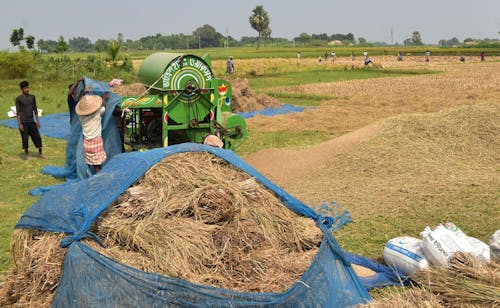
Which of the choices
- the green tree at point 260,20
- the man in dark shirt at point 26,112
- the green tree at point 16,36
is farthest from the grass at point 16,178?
the green tree at point 260,20

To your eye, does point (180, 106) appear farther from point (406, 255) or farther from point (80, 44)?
point (80, 44)

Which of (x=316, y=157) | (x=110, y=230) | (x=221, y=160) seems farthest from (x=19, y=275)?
(x=316, y=157)

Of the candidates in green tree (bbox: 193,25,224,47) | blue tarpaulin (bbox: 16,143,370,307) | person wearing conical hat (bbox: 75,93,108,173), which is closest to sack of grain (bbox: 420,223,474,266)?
blue tarpaulin (bbox: 16,143,370,307)

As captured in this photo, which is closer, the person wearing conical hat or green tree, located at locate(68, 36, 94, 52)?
the person wearing conical hat

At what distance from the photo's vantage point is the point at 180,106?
840 centimetres

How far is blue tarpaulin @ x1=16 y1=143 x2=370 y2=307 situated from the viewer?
3.33 metres

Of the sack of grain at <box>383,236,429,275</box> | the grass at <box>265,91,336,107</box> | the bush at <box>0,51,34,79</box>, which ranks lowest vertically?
the sack of grain at <box>383,236,429,275</box>

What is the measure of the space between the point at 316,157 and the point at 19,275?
18.6 ft

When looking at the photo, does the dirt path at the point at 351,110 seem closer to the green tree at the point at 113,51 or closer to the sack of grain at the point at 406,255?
the sack of grain at the point at 406,255

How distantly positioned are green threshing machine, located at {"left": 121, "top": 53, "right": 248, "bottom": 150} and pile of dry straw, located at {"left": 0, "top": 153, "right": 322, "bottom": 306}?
4.05 meters

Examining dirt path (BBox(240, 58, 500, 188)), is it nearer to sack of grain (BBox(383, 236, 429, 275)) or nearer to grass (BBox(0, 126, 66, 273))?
sack of grain (BBox(383, 236, 429, 275))

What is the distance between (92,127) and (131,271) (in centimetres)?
441

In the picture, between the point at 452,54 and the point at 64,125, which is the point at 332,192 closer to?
the point at 64,125

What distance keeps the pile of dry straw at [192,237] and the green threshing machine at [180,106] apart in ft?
13.3
